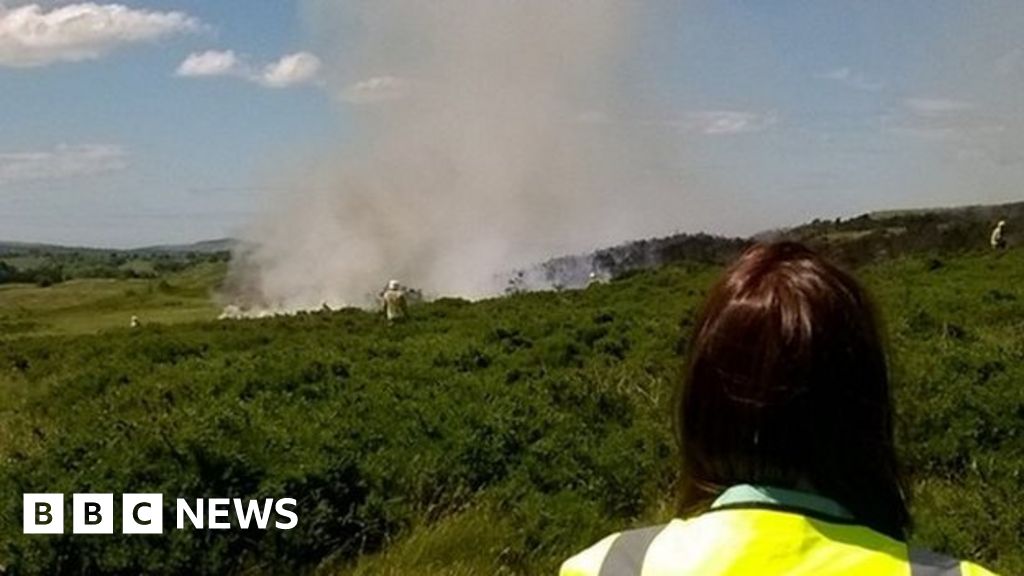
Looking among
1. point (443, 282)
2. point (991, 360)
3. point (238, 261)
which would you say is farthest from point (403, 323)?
point (238, 261)

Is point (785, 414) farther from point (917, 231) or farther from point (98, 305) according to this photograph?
point (98, 305)

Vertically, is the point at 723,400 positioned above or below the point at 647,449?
above

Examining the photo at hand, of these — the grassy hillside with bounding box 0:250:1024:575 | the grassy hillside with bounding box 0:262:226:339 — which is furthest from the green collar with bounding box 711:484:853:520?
the grassy hillside with bounding box 0:262:226:339

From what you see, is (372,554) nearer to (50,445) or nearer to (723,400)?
(50,445)

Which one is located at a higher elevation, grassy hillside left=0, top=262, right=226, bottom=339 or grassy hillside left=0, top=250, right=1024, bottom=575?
grassy hillside left=0, top=250, right=1024, bottom=575

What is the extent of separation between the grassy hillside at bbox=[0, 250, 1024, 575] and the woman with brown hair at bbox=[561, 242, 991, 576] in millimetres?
232

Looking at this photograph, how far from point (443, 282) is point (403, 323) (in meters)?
43.2

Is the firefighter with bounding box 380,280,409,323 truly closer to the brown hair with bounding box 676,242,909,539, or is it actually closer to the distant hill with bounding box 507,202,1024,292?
the distant hill with bounding box 507,202,1024,292

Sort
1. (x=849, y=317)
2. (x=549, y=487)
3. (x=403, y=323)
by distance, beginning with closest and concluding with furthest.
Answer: (x=849, y=317) → (x=549, y=487) → (x=403, y=323)

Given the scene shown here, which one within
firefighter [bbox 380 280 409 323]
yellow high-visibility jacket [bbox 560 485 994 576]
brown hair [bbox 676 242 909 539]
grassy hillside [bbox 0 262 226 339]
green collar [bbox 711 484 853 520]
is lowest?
grassy hillside [bbox 0 262 226 339]

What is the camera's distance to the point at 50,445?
7.95m

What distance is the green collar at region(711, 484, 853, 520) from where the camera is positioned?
191cm

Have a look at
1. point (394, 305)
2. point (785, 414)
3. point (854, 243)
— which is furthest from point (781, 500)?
point (854, 243)

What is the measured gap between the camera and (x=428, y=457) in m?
8.20
